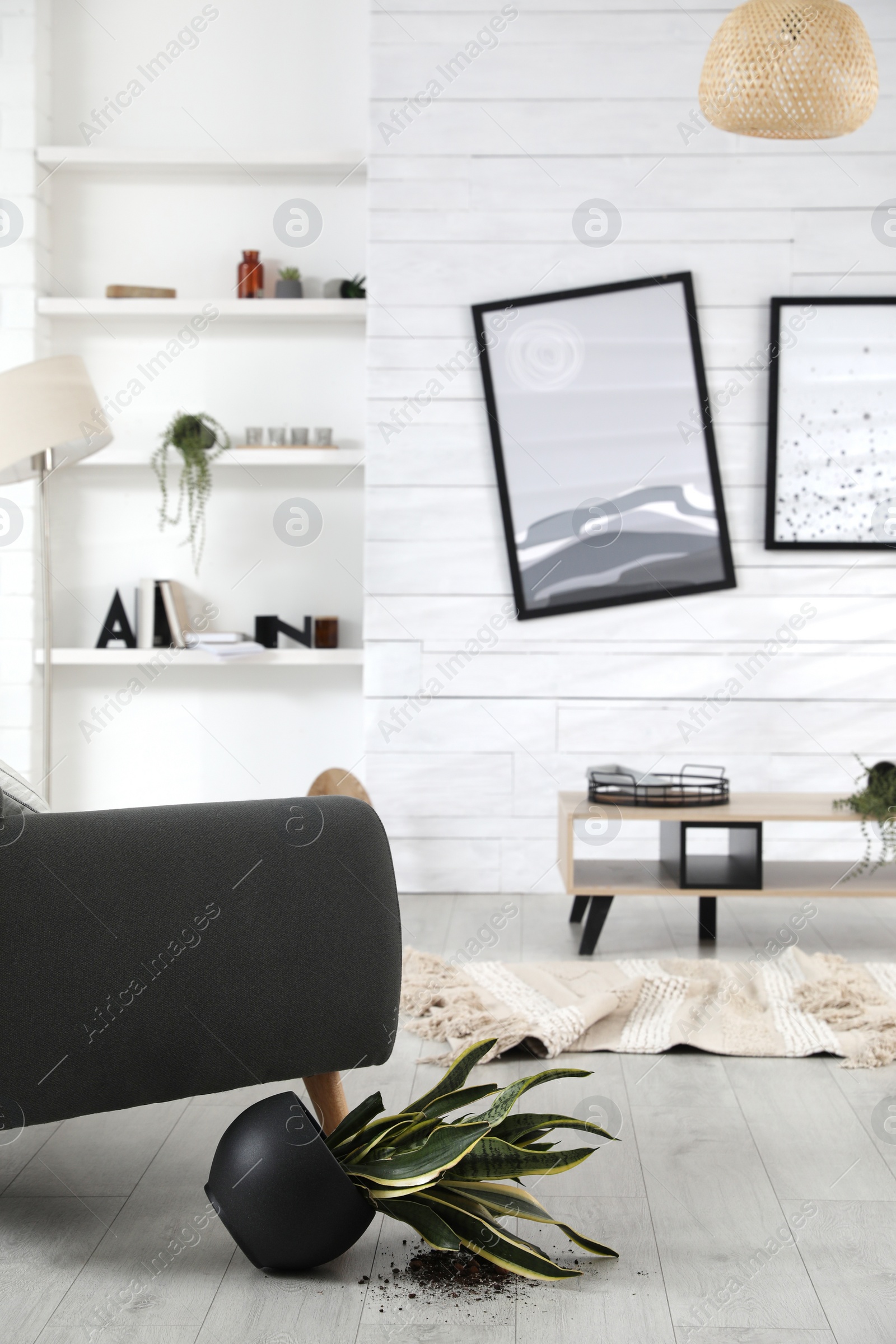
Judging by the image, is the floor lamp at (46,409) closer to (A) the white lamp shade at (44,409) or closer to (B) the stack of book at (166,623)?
(A) the white lamp shade at (44,409)

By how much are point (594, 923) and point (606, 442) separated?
1654 millimetres

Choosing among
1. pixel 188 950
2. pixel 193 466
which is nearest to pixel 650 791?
pixel 188 950

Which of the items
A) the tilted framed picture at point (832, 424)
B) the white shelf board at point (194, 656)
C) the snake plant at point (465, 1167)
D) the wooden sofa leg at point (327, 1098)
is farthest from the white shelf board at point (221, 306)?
the snake plant at point (465, 1167)

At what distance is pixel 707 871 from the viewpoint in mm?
3457

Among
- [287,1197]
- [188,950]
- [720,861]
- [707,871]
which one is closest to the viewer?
[287,1197]

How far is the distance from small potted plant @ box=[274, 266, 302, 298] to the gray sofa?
2.83 m

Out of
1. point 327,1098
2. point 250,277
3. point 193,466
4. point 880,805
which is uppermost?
point 250,277

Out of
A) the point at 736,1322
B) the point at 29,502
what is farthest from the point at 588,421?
the point at 736,1322

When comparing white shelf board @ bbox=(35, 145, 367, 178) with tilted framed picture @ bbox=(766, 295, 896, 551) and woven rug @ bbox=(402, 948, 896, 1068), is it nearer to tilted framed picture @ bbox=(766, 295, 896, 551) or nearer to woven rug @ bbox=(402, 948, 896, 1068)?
tilted framed picture @ bbox=(766, 295, 896, 551)

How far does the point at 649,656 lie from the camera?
4094mm

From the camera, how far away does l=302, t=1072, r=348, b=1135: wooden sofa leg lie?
79.6 inches

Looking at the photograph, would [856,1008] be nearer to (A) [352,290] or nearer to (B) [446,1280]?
(B) [446,1280]

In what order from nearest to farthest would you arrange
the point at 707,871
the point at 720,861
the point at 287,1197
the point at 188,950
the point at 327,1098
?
the point at 287,1197 → the point at 188,950 → the point at 327,1098 → the point at 707,871 → the point at 720,861

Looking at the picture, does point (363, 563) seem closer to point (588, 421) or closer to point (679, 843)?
point (588, 421)
